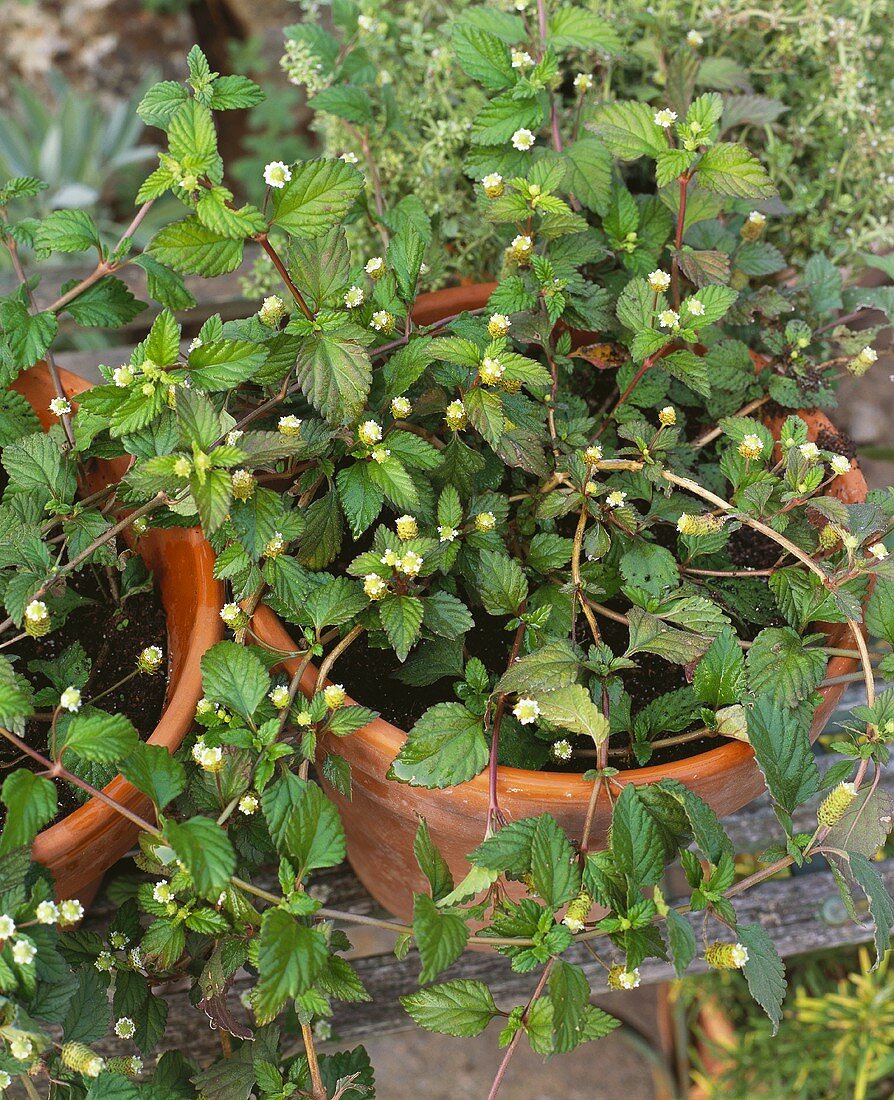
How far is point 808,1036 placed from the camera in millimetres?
1550

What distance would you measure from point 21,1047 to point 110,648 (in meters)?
0.41

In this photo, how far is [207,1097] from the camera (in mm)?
827

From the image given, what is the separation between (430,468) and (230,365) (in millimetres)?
173

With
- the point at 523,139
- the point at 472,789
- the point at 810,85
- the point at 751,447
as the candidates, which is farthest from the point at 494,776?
the point at 810,85

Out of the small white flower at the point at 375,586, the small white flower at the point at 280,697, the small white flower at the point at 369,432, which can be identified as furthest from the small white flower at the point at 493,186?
the small white flower at the point at 280,697

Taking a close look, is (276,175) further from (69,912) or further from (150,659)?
(69,912)

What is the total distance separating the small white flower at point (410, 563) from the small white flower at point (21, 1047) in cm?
41

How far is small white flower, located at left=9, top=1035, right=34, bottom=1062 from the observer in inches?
27.0

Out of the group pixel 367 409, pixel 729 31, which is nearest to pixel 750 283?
pixel 729 31

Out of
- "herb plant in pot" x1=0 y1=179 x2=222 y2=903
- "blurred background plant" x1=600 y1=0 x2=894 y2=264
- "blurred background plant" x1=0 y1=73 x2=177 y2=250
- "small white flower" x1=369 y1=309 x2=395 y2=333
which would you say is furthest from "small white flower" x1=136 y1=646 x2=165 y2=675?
"blurred background plant" x1=0 y1=73 x2=177 y2=250

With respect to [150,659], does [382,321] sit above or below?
above

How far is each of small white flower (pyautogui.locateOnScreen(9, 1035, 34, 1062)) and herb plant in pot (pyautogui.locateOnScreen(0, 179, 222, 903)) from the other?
127mm

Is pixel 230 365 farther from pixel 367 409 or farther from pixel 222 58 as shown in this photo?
pixel 222 58

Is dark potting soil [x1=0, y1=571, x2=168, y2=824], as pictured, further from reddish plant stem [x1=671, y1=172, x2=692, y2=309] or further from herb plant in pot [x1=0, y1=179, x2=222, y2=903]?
reddish plant stem [x1=671, y1=172, x2=692, y2=309]
